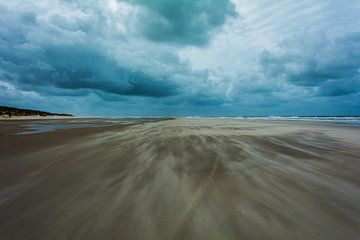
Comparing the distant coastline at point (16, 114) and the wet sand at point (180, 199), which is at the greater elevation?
the distant coastline at point (16, 114)

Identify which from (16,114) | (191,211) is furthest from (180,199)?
(16,114)

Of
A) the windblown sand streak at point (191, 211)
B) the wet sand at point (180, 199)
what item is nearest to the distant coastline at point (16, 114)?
the wet sand at point (180, 199)

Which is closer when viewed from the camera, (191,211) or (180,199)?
(191,211)

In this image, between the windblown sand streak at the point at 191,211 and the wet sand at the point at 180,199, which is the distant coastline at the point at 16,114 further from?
the windblown sand streak at the point at 191,211

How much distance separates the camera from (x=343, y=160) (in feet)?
20.2

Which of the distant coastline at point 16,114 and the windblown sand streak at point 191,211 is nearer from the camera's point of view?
the windblown sand streak at point 191,211

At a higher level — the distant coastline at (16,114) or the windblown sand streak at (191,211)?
the distant coastline at (16,114)

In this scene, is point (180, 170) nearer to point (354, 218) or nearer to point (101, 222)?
point (101, 222)

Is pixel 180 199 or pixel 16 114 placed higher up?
pixel 16 114

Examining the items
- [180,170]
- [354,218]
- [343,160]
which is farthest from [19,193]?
[343,160]

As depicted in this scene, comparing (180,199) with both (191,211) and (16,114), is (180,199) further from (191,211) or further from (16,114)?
(16,114)

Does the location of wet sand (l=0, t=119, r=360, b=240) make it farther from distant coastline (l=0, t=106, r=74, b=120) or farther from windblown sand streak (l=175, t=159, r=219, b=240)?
distant coastline (l=0, t=106, r=74, b=120)

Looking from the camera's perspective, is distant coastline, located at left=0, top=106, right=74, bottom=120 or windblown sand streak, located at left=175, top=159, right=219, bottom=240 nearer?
windblown sand streak, located at left=175, top=159, right=219, bottom=240

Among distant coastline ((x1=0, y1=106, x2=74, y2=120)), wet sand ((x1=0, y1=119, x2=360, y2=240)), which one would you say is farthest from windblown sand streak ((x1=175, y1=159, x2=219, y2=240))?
distant coastline ((x1=0, y1=106, x2=74, y2=120))
